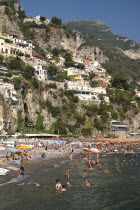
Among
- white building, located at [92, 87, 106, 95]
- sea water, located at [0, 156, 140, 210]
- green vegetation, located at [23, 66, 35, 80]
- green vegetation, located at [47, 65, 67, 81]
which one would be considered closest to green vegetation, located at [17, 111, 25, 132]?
green vegetation, located at [23, 66, 35, 80]

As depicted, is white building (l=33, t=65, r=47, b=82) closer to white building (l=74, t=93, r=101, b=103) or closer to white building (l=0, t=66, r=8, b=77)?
white building (l=0, t=66, r=8, b=77)

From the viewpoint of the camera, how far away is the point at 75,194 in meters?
19.2

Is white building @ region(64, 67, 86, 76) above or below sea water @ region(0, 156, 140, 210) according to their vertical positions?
above

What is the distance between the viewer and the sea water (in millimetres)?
16641

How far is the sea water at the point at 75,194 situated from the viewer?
54.6 ft

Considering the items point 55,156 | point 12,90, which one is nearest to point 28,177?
point 55,156

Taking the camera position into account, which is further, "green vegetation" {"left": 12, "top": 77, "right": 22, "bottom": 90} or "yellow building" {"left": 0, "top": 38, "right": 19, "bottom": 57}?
"yellow building" {"left": 0, "top": 38, "right": 19, "bottom": 57}

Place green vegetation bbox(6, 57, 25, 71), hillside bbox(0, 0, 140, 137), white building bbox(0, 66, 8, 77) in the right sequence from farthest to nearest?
green vegetation bbox(6, 57, 25, 71) < white building bbox(0, 66, 8, 77) < hillside bbox(0, 0, 140, 137)

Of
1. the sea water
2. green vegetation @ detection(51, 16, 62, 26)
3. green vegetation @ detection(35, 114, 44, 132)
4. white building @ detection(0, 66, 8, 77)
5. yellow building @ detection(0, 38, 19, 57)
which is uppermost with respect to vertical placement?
green vegetation @ detection(51, 16, 62, 26)

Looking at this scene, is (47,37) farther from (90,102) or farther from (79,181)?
(79,181)

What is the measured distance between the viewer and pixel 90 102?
7462 cm

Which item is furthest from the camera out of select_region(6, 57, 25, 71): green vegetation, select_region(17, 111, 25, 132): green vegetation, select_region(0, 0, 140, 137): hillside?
select_region(6, 57, 25, 71): green vegetation

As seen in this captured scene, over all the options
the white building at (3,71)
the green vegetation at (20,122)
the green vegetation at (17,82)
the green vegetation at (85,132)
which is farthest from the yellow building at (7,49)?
the green vegetation at (85,132)

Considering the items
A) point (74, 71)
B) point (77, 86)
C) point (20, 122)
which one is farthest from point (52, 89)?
point (74, 71)
